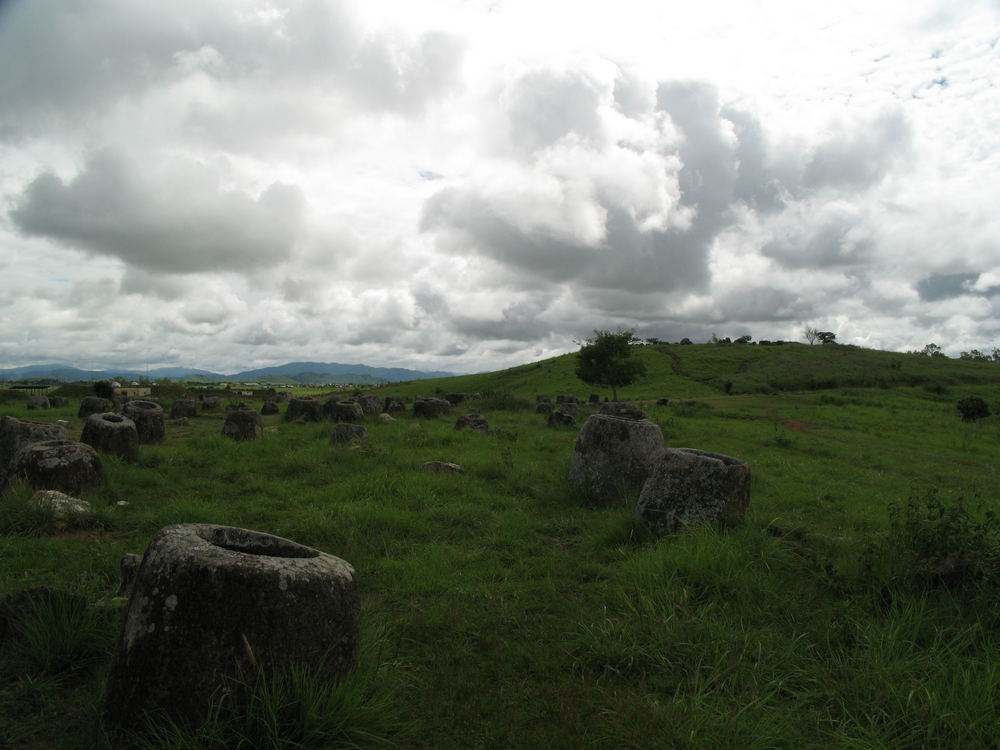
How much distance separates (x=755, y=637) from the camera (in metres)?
4.48

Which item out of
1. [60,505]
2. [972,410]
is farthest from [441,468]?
[972,410]

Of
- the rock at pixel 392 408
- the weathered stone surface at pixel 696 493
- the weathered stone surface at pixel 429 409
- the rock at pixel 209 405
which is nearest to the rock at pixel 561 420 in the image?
the weathered stone surface at pixel 429 409

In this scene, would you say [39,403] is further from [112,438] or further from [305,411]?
[112,438]

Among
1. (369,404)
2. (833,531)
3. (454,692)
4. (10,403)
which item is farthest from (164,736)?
(10,403)

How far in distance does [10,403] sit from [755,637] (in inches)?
1464

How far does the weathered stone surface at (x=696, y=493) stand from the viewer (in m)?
6.97

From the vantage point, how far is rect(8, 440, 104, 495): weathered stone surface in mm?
8383

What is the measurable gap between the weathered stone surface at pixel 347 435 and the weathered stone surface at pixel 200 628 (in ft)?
37.3

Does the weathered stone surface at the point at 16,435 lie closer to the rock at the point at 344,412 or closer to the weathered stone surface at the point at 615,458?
the weathered stone surface at the point at 615,458

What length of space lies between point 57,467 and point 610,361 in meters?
39.9

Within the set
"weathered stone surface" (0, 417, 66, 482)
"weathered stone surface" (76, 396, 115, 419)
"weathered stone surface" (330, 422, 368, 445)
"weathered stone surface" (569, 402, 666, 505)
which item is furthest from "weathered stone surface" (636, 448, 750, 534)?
"weathered stone surface" (76, 396, 115, 419)

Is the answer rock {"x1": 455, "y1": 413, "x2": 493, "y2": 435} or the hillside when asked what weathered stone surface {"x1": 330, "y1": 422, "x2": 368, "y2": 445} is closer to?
rock {"x1": 455, "y1": 413, "x2": 493, "y2": 435}

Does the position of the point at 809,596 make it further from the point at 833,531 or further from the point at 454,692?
the point at 454,692

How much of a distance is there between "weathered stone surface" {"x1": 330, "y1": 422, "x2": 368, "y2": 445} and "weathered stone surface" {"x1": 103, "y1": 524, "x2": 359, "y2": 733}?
11359 mm
